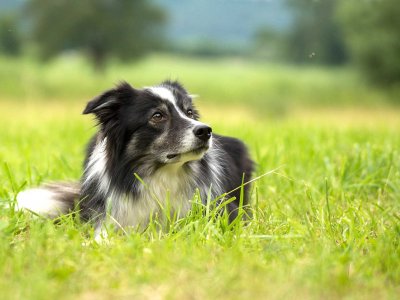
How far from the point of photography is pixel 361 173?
4902mm

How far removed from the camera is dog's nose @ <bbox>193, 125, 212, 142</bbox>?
3502 millimetres

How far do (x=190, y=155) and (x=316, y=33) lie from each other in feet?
74.5

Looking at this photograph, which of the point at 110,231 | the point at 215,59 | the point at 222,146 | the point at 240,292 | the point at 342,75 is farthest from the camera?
the point at 215,59

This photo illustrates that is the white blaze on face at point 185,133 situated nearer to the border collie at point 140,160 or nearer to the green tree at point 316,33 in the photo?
the border collie at point 140,160

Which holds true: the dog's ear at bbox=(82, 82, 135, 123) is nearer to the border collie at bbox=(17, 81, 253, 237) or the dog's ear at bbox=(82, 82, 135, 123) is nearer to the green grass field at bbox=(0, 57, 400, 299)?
the border collie at bbox=(17, 81, 253, 237)

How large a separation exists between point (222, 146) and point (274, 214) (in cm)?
86

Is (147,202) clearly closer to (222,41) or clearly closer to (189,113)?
(189,113)

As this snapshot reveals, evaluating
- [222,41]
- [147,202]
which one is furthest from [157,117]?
[222,41]

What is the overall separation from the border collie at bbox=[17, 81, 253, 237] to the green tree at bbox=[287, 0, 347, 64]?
20.4 metres

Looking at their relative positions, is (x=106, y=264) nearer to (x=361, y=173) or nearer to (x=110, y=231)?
(x=110, y=231)

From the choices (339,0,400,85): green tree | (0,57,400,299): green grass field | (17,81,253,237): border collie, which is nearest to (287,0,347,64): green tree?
(339,0,400,85): green tree

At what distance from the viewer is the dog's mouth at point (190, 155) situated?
11.7ft

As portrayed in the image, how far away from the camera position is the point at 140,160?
370 cm

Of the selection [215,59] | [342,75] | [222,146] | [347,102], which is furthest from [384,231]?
[215,59]
